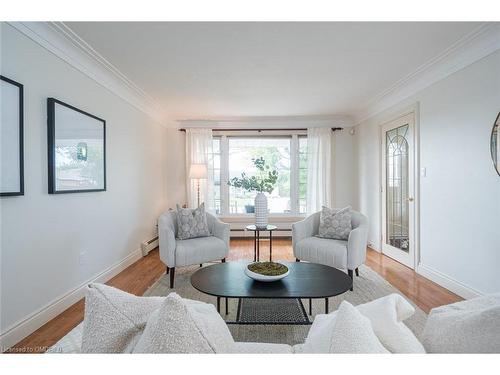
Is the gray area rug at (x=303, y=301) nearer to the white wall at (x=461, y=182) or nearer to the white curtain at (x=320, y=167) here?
the white wall at (x=461, y=182)

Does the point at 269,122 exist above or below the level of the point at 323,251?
above

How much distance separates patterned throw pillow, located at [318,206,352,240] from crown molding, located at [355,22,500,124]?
5.79ft

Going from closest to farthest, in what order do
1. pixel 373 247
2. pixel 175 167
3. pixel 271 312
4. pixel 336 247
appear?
pixel 271 312, pixel 336 247, pixel 373 247, pixel 175 167

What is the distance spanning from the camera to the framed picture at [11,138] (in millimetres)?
1775

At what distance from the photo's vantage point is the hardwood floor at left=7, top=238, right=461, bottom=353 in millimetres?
1979

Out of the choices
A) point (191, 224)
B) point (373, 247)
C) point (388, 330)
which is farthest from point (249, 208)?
point (388, 330)

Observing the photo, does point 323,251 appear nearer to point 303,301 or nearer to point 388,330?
point 303,301

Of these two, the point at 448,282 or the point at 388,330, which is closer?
the point at 388,330

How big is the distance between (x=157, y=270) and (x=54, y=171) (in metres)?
1.78

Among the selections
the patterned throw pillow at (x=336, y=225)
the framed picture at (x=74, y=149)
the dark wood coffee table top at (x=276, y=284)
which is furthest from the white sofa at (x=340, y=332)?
the patterned throw pillow at (x=336, y=225)

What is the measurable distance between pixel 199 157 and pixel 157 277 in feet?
8.72

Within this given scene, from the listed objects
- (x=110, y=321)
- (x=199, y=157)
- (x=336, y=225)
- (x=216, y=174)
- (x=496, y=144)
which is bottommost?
(x=336, y=225)

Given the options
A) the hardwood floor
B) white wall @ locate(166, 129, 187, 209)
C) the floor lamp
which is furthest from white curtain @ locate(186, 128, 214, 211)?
the hardwood floor

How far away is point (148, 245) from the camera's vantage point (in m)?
4.25
